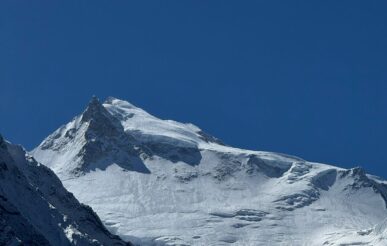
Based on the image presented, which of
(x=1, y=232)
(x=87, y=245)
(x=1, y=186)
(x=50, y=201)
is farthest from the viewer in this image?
(x=50, y=201)

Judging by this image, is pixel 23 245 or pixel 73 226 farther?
pixel 73 226

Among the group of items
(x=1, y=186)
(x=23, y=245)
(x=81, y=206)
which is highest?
(x=81, y=206)

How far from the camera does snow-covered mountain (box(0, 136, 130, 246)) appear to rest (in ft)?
465

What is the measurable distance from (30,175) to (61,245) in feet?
79.4

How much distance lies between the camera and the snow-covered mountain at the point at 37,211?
465ft

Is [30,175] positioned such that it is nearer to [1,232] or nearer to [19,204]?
[19,204]

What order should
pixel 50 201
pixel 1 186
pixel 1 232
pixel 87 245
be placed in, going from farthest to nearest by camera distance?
pixel 50 201 < pixel 87 245 < pixel 1 186 < pixel 1 232

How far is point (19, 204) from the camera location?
15250 centimetres

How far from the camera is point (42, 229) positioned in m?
154

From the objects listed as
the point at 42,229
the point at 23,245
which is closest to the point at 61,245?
the point at 42,229

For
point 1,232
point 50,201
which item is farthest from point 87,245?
point 1,232

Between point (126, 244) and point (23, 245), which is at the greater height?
point (126, 244)

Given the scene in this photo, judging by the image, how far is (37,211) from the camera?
156250 mm

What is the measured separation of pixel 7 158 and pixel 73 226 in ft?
43.1
